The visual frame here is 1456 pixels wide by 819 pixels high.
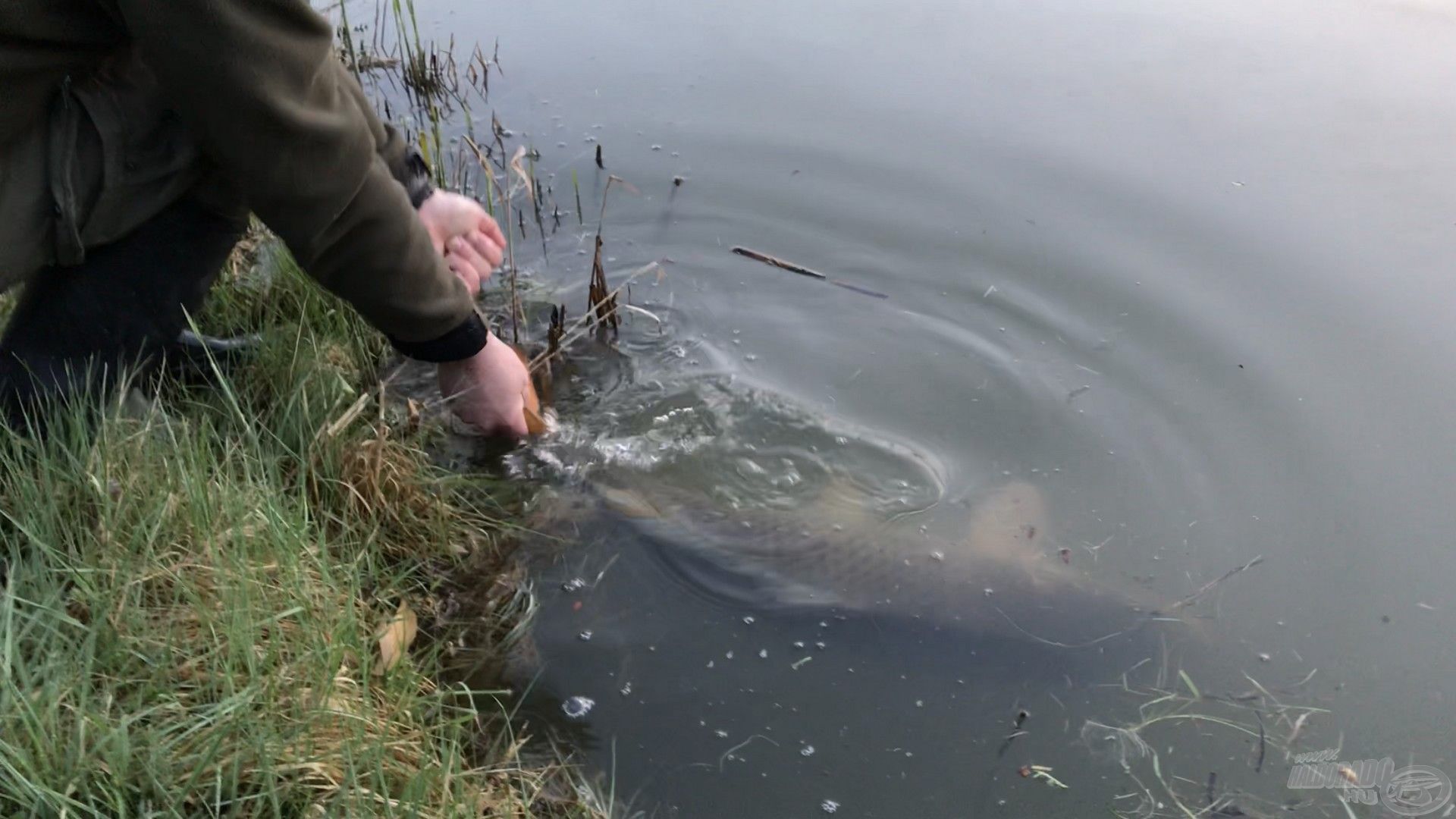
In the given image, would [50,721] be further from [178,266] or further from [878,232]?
[878,232]

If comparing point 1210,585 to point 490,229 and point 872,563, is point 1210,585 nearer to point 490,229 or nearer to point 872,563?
point 872,563

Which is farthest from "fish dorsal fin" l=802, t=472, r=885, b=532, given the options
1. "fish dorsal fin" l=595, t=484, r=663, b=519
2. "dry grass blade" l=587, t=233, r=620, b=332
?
"dry grass blade" l=587, t=233, r=620, b=332

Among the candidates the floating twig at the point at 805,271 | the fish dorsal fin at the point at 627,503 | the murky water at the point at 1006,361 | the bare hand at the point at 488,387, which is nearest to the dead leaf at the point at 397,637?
the murky water at the point at 1006,361

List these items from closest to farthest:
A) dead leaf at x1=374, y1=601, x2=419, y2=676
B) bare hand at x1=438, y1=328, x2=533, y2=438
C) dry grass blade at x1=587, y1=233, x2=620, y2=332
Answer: dead leaf at x1=374, y1=601, x2=419, y2=676
bare hand at x1=438, y1=328, x2=533, y2=438
dry grass blade at x1=587, y1=233, x2=620, y2=332

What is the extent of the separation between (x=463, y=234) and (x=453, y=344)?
1.38 ft

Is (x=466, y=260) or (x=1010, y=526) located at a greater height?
(x=466, y=260)

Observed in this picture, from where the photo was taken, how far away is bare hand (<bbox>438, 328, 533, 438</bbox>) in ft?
7.59

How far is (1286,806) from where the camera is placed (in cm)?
210

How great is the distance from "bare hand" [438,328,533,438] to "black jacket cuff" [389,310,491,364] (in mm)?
42

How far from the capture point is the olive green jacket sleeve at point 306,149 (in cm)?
161

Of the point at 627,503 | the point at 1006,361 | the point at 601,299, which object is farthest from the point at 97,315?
the point at 1006,361

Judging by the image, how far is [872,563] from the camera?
2631 millimetres

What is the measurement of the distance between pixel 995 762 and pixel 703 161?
9.74 ft

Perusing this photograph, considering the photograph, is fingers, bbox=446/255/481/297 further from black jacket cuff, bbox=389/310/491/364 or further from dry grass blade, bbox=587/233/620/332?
dry grass blade, bbox=587/233/620/332
